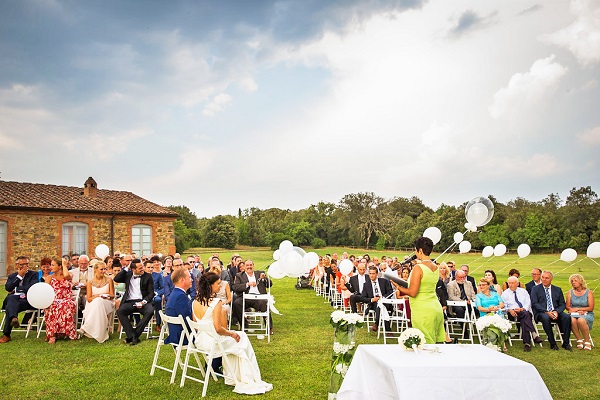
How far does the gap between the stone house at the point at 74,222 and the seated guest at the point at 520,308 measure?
2193 centimetres

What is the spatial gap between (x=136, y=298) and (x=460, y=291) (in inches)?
265

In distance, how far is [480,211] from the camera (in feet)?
28.0

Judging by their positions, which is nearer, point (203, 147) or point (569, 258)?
point (569, 258)

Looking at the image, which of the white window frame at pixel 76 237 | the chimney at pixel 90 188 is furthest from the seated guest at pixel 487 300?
the chimney at pixel 90 188

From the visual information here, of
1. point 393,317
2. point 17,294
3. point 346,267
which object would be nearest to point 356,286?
point 346,267

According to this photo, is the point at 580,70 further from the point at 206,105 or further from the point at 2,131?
the point at 2,131

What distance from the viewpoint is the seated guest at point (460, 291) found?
8.96 metres

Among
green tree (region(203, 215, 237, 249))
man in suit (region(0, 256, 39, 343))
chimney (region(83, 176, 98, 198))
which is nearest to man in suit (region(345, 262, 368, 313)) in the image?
man in suit (region(0, 256, 39, 343))

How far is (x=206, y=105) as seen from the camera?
2188cm

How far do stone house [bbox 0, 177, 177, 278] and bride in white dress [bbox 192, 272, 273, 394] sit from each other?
20.0 metres

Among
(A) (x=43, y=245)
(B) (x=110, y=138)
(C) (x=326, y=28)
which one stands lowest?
(A) (x=43, y=245)

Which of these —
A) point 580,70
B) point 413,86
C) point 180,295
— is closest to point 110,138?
point 413,86

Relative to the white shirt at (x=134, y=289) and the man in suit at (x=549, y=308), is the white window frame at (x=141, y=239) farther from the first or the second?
the man in suit at (x=549, y=308)

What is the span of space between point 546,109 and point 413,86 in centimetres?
836
